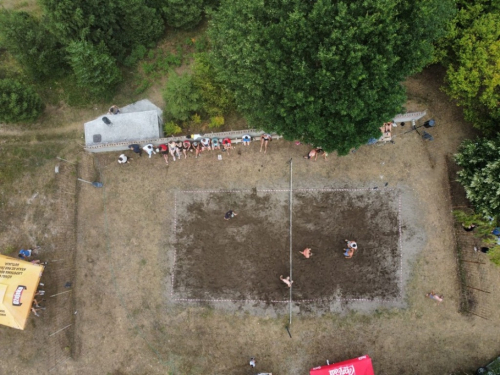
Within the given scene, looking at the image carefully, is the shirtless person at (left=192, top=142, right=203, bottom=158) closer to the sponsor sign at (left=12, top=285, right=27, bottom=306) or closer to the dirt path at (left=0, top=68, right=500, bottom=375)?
the dirt path at (left=0, top=68, right=500, bottom=375)

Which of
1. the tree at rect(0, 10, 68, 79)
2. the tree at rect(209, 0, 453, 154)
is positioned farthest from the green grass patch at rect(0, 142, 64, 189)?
the tree at rect(209, 0, 453, 154)

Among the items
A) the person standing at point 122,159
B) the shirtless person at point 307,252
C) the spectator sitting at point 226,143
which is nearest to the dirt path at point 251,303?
the person standing at point 122,159

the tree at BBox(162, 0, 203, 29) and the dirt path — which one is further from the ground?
the tree at BBox(162, 0, 203, 29)

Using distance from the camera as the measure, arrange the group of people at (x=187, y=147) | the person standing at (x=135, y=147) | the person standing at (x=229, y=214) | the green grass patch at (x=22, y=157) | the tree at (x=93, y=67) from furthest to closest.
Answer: the green grass patch at (x=22, y=157)
the group of people at (x=187, y=147)
the person standing at (x=135, y=147)
the person standing at (x=229, y=214)
the tree at (x=93, y=67)

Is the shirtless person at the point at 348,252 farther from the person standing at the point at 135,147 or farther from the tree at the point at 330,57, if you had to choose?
the person standing at the point at 135,147

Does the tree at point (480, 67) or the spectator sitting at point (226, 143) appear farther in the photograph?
the spectator sitting at point (226, 143)

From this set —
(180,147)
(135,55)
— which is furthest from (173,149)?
(135,55)
